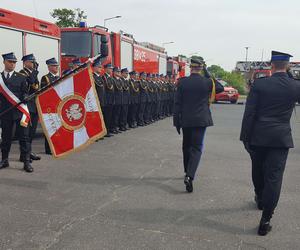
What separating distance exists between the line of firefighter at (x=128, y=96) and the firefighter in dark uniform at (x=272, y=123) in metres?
5.24

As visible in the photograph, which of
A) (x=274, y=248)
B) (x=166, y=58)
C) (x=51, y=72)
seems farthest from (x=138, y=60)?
(x=274, y=248)

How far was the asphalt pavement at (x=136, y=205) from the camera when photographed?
3.92 m

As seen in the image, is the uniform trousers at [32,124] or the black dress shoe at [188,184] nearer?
the black dress shoe at [188,184]

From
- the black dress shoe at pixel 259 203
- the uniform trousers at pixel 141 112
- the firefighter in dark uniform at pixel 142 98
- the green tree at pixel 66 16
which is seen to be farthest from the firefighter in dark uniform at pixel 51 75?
the green tree at pixel 66 16

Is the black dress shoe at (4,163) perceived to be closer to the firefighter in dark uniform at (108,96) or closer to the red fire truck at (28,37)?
the red fire truck at (28,37)

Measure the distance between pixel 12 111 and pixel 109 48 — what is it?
23.6 ft

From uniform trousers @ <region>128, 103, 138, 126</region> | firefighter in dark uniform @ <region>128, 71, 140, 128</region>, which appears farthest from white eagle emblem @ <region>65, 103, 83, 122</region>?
uniform trousers @ <region>128, 103, 138, 126</region>

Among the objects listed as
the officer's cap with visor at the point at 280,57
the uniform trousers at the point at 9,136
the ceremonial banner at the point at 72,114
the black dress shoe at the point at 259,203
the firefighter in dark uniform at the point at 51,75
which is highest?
the officer's cap with visor at the point at 280,57

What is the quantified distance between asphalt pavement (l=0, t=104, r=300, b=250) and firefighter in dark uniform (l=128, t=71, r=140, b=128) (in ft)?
14.3

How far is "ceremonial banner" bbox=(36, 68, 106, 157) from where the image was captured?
5.79 m

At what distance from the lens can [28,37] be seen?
9.13 metres

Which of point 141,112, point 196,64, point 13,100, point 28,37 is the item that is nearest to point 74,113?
point 13,100

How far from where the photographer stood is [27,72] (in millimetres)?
6844

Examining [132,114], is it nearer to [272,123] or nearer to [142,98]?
[142,98]
